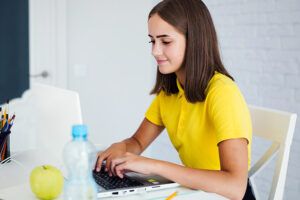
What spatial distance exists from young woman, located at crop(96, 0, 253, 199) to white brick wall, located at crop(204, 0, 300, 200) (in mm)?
981

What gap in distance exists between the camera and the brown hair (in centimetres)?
142

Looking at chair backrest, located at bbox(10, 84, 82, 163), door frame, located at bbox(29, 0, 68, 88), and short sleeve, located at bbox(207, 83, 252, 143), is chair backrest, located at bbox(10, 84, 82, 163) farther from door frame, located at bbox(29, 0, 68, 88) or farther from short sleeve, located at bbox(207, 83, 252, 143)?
door frame, located at bbox(29, 0, 68, 88)

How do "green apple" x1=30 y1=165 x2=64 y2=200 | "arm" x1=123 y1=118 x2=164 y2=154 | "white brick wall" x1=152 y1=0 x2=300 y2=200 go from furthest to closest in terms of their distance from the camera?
"white brick wall" x1=152 y1=0 x2=300 y2=200 → "arm" x1=123 y1=118 x2=164 y2=154 → "green apple" x1=30 y1=165 x2=64 y2=200

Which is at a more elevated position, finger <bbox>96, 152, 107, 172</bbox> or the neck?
the neck

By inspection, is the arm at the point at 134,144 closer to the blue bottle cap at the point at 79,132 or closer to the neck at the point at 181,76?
the neck at the point at 181,76

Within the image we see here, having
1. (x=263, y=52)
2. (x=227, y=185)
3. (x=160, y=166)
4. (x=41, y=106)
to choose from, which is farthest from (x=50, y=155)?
(x=263, y=52)

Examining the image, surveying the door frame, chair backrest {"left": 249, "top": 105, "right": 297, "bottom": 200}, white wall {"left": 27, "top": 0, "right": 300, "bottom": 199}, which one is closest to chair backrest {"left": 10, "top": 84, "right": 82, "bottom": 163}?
chair backrest {"left": 249, "top": 105, "right": 297, "bottom": 200}

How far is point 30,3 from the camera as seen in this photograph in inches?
111

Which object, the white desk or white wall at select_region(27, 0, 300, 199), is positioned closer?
the white desk

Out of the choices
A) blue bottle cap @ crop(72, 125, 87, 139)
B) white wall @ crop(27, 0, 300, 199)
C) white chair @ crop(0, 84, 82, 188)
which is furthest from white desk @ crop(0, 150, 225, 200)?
white wall @ crop(27, 0, 300, 199)

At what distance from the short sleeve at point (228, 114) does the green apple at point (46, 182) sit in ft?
1.52

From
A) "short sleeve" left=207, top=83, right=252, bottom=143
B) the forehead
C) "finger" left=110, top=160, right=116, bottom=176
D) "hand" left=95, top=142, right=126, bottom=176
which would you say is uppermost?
the forehead

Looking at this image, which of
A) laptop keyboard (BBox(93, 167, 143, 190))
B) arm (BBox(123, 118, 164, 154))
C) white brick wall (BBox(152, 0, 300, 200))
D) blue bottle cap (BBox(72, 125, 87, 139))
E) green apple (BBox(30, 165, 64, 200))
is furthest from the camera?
white brick wall (BBox(152, 0, 300, 200))

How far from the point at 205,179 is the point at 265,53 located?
4.61 ft
